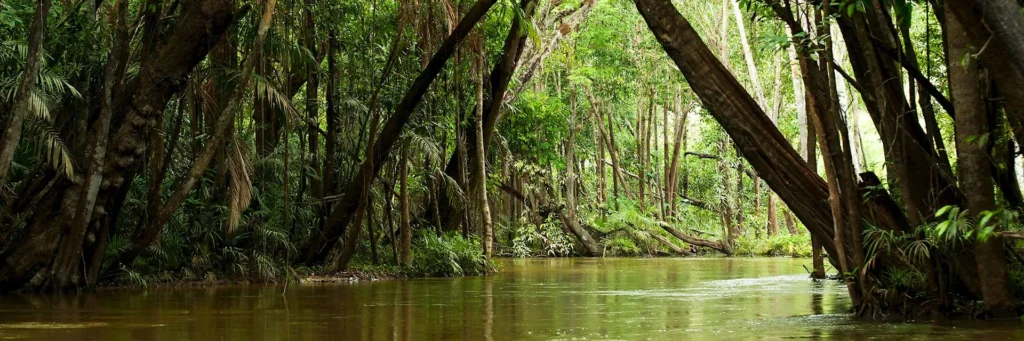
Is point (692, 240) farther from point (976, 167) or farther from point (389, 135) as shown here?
point (976, 167)

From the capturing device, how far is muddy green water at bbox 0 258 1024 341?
624 centimetres

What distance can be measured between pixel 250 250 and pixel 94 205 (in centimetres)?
301

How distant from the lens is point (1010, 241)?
23.8 ft

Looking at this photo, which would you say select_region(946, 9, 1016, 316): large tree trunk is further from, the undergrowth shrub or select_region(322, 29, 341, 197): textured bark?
the undergrowth shrub

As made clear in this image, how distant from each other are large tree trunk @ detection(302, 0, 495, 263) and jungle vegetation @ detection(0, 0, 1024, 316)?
3 cm

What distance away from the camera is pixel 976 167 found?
6777 mm

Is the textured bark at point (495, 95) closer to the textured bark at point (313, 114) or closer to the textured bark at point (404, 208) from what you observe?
the textured bark at point (404, 208)

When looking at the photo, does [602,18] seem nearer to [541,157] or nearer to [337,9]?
[541,157]

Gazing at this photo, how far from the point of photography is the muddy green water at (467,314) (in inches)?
246

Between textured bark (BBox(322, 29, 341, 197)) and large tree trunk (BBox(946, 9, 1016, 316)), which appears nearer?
large tree trunk (BBox(946, 9, 1016, 316))

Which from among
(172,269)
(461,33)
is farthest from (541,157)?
(172,269)

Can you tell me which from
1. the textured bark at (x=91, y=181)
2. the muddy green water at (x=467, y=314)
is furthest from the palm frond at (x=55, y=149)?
the muddy green water at (x=467, y=314)

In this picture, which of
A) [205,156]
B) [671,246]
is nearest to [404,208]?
[205,156]

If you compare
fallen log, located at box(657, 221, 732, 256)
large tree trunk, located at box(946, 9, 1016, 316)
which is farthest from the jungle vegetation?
fallen log, located at box(657, 221, 732, 256)
